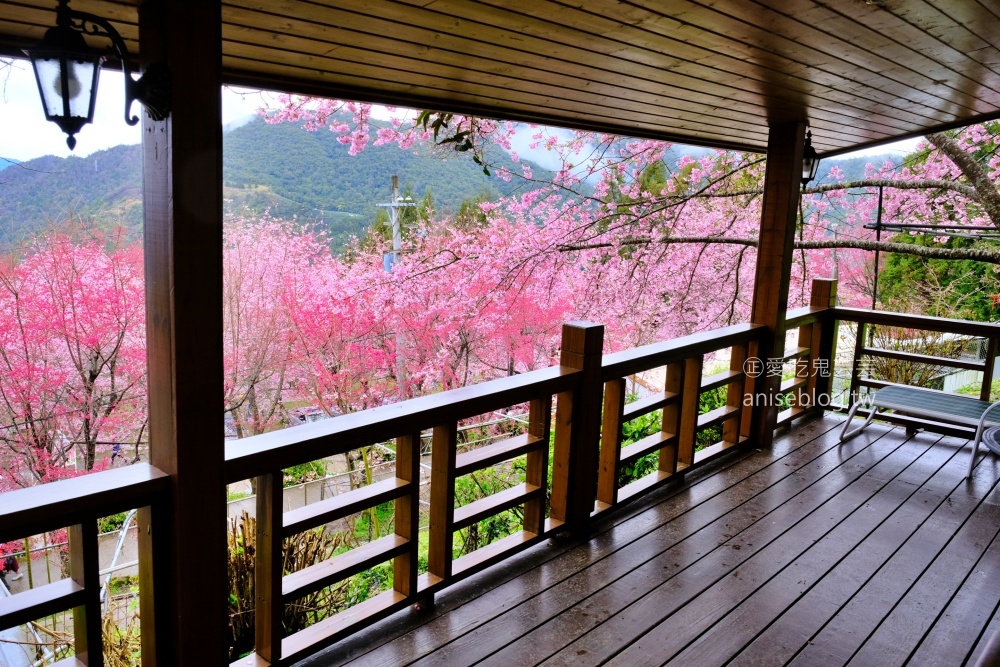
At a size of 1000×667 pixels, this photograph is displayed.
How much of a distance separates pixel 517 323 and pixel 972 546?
560 cm

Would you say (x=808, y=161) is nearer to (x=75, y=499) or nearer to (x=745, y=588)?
(x=745, y=588)

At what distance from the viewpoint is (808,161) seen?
13.4 feet

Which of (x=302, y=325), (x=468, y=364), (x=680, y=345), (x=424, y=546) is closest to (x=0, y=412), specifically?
(x=302, y=325)

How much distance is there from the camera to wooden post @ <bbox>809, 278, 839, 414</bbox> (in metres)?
4.82

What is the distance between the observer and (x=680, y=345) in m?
3.27

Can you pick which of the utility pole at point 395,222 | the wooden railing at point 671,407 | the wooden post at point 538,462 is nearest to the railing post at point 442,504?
the wooden post at point 538,462

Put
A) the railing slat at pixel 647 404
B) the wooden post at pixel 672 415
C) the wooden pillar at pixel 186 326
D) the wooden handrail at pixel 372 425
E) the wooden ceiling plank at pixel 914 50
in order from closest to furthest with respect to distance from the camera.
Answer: the wooden pillar at pixel 186 326, the wooden handrail at pixel 372 425, the wooden ceiling plank at pixel 914 50, the railing slat at pixel 647 404, the wooden post at pixel 672 415

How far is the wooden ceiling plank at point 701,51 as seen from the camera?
203 cm

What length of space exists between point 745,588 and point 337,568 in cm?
153

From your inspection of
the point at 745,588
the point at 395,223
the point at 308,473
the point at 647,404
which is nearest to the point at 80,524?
the point at 745,588

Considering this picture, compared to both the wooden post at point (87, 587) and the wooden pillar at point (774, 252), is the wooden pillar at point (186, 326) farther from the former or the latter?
the wooden pillar at point (774, 252)

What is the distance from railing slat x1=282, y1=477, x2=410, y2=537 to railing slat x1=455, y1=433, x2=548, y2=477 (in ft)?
0.81

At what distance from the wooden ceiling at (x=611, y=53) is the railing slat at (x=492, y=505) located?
159 centimetres

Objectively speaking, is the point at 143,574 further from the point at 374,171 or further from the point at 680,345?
the point at 374,171
